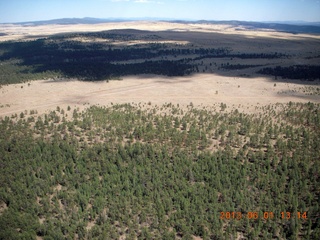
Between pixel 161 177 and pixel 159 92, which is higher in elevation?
pixel 159 92

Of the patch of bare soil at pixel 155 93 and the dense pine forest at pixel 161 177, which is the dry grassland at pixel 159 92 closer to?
the patch of bare soil at pixel 155 93

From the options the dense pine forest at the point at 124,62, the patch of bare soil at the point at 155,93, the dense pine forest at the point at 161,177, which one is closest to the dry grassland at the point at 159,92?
the patch of bare soil at the point at 155,93

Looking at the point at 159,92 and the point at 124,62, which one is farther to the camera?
the point at 124,62

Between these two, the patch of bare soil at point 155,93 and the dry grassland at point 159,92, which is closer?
the patch of bare soil at point 155,93

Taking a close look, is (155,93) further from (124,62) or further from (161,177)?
(124,62)

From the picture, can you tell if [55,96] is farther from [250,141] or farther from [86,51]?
[86,51]
